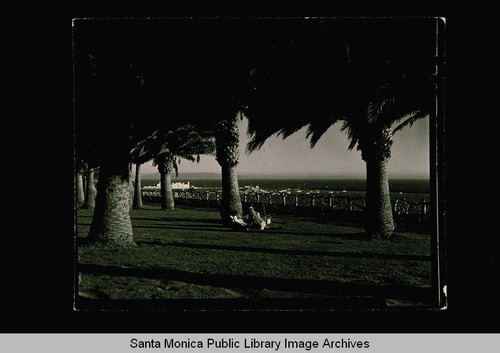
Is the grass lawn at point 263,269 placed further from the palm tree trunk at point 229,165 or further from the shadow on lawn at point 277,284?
the palm tree trunk at point 229,165

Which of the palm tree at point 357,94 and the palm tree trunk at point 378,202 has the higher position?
the palm tree at point 357,94

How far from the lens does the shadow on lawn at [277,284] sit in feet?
16.9

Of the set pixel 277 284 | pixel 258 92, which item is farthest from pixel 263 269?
pixel 258 92

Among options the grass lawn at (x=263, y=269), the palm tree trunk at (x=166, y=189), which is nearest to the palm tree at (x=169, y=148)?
the palm tree trunk at (x=166, y=189)

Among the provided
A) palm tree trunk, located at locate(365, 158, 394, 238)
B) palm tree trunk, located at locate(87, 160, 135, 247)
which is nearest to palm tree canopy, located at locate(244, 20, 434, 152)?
palm tree trunk, located at locate(365, 158, 394, 238)

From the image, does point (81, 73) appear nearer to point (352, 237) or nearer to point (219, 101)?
point (219, 101)

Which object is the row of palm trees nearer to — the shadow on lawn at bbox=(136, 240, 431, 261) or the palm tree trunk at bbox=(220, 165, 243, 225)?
the shadow on lawn at bbox=(136, 240, 431, 261)

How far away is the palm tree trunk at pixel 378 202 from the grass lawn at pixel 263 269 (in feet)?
1.24

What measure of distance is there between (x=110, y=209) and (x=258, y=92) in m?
4.53

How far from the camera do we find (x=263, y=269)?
6699 mm

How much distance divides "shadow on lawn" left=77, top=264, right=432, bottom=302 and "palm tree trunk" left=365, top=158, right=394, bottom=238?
460cm

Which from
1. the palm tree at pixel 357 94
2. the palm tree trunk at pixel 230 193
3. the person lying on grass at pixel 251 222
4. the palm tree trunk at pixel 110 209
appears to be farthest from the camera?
the palm tree trunk at pixel 230 193

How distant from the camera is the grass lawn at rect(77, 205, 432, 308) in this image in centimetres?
509

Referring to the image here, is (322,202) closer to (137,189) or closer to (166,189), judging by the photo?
(166,189)
